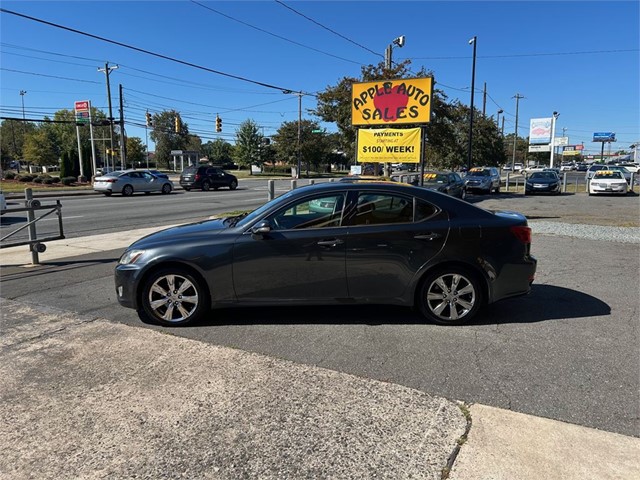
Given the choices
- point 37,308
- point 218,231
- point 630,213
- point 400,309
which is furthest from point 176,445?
point 630,213

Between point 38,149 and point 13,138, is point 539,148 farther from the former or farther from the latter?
point 13,138

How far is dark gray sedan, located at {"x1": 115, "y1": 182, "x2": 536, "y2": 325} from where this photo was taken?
4668mm

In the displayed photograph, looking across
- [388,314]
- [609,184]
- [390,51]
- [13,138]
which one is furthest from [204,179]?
[13,138]

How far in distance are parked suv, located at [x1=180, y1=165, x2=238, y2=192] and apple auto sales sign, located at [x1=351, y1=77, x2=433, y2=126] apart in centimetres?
1910

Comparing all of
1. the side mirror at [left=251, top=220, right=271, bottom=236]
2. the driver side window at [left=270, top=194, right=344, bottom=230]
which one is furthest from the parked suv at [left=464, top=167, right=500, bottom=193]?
the side mirror at [left=251, top=220, right=271, bottom=236]

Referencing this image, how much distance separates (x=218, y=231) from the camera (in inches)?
192

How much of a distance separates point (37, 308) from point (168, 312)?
1.92 metres

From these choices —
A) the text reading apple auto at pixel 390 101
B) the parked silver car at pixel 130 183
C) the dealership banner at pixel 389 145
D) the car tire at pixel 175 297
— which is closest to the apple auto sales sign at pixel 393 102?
the text reading apple auto at pixel 390 101

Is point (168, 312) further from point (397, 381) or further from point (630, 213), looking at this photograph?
point (630, 213)

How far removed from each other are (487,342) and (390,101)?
38.5 feet

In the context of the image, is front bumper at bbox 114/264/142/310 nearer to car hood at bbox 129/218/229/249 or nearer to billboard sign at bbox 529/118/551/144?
car hood at bbox 129/218/229/249

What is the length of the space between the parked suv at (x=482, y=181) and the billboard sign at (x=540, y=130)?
62.9 metres

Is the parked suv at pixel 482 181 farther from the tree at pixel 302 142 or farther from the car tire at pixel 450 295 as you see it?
the tree at pixel 302 142

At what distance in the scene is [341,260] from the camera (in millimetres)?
4664
